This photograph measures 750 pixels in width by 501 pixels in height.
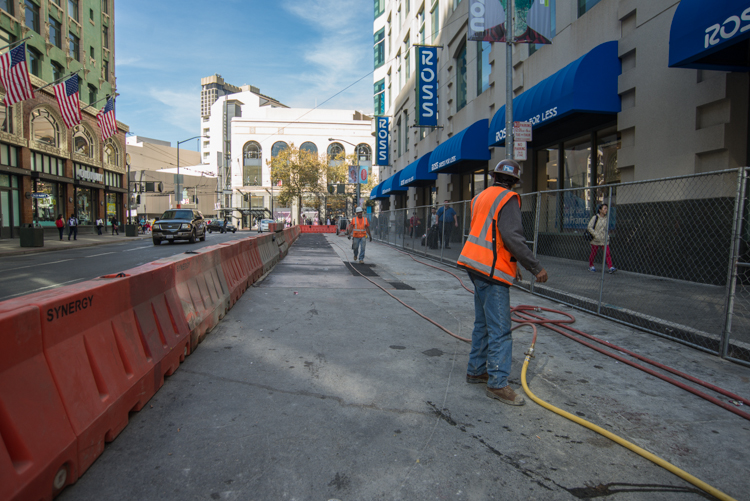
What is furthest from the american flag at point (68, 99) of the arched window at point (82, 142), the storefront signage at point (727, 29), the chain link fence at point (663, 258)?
the storefront signage at point (727, 29)

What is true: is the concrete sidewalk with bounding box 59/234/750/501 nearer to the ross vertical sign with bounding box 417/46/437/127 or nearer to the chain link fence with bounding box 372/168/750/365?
the chain link fence with bounding box 372/168/750/365

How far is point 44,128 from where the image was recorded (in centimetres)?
2959

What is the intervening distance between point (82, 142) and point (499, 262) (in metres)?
39.6

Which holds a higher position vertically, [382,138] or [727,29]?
[382,138]

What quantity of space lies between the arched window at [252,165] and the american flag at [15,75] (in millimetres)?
54208

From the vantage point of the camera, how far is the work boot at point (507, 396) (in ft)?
12.3

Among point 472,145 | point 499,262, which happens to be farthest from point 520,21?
point 499,262

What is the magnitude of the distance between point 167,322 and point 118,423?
1.32m

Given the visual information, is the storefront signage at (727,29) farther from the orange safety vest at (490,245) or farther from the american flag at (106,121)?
the american flag at (106,121)

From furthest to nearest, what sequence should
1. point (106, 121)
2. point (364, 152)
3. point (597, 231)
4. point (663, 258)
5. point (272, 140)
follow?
point (364, 152) < point (272, 140) < point (106, 121) < point (597, 231) < point (663, 258)

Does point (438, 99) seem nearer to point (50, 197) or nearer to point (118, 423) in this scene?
point (118, 423)

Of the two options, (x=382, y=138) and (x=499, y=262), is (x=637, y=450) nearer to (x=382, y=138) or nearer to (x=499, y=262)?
(x=499, y=262)

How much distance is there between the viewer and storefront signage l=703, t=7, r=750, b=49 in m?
6.14

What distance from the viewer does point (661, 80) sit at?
30.0ft
